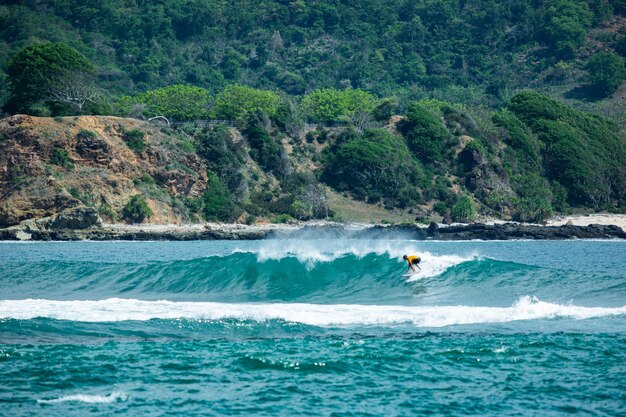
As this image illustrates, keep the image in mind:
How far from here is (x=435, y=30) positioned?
582 ft

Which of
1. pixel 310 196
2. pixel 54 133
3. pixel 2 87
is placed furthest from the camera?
pixel 2 87

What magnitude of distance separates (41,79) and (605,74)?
98.2m

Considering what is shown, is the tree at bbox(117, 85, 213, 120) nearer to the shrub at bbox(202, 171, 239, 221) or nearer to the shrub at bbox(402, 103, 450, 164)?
the shrub at bbox(202, 171, 239, 221)

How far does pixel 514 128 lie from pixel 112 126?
156ft

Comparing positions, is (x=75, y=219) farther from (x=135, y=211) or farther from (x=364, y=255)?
(x=364, y=255)

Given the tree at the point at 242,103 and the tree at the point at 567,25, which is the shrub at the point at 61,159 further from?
the tree at the point at 567,25

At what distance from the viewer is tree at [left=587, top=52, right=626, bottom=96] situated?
474 feet

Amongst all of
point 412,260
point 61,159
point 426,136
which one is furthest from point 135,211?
point 412,260

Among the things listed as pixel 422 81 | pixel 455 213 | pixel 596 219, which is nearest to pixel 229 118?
pixel 455 213

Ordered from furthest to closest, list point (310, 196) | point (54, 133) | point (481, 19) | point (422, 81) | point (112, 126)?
point (481, 19) → point (422, 81) → point (310, 196) → point (112, 126) → point (54, 133)

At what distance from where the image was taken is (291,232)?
67812mm

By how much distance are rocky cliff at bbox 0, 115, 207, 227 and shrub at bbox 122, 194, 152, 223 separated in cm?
57

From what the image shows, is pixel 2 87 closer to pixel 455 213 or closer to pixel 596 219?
pixel 455 213

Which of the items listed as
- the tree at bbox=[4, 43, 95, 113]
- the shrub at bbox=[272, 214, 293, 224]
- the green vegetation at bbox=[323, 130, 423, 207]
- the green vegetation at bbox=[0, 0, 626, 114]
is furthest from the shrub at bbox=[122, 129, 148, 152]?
the green vegetation at bbox=[0, 0, 626, 114]
